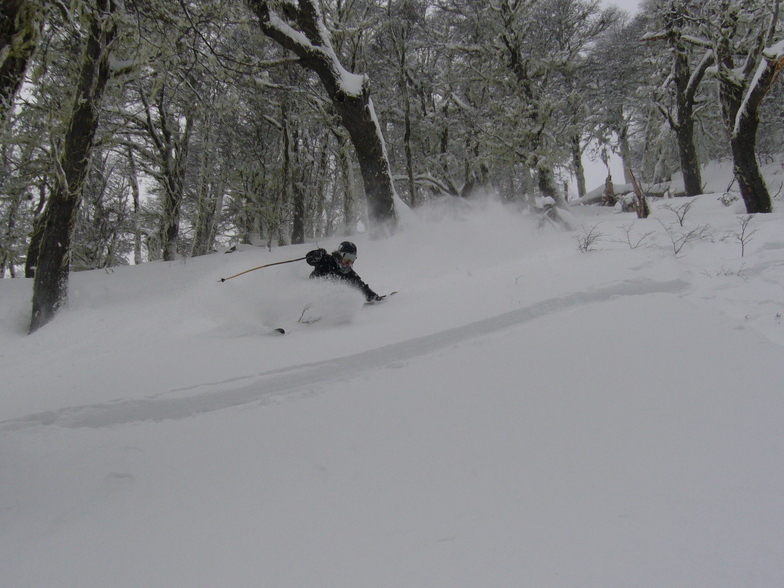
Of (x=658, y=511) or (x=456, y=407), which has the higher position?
(x=456, y=407)

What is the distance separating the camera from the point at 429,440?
2422 mm

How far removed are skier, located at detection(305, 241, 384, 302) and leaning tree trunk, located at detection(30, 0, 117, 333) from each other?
3.80 meters

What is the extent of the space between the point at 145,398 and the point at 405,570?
258 cm

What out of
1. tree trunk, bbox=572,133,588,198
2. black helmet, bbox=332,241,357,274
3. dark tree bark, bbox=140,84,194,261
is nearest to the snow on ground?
black helmet, bbox=332,241,357,274

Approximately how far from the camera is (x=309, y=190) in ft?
54.7

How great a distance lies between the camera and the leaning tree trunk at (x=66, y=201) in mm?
5895

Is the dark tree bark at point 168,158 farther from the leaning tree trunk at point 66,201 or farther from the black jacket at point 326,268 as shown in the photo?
the black jacket at point 326,268

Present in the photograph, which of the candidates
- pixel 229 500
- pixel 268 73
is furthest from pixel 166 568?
pixel 268 73

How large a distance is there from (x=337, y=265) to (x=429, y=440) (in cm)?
336

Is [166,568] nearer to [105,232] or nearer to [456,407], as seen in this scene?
[456,407]

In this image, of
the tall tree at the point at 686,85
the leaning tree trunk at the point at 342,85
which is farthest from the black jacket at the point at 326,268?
the tall tree at the point at 686,85

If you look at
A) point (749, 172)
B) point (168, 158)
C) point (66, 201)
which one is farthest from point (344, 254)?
point (749, 172)

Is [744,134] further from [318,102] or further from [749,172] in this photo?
[318,102]

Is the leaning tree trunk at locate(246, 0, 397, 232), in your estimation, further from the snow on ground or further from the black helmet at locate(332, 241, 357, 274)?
the snow on ground
